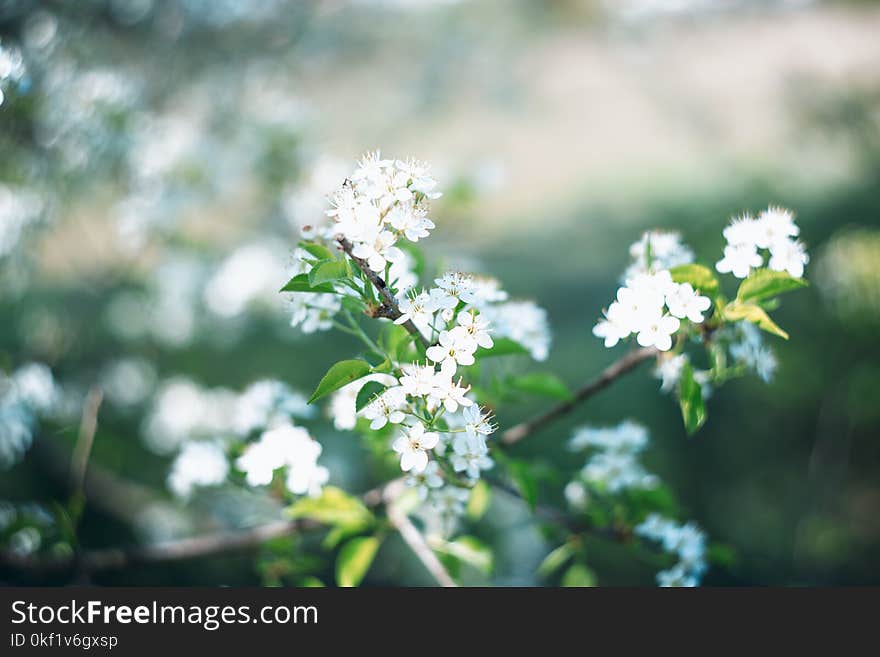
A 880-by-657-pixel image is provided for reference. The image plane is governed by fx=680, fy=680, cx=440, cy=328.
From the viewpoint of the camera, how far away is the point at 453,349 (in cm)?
76

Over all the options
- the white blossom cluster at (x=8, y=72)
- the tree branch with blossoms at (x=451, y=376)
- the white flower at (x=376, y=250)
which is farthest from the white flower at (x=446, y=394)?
the white blossom cluster at (x=8, y=72)

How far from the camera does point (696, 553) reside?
1079 millimetres

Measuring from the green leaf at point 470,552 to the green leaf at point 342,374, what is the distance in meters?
0.43

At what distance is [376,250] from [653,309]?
0.33 metres

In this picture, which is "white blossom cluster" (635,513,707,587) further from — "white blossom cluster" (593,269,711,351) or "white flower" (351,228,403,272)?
"white flower" (351,228,403,272)

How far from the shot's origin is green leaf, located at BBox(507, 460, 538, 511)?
917 millimetres

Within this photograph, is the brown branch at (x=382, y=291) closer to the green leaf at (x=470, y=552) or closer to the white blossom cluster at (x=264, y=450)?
the white blossom cluster at (x=264, y=450)

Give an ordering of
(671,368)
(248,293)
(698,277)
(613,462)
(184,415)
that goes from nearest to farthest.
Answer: (698,277), (671,368), (613,462), (248,293), (184,415)

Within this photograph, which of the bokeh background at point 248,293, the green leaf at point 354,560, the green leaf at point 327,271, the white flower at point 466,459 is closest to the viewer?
the green leaf at point 327,271

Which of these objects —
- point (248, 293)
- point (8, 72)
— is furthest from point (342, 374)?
point (248, 293)

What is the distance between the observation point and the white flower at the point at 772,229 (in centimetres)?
84

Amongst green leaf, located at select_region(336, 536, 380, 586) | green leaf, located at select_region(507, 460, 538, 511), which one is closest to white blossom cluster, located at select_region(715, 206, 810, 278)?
green leaf, located at select_region(507, 460, 538, 511)

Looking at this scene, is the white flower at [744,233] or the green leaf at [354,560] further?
the green leaf at [354,560]

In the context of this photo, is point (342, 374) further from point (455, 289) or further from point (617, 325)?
point (617, 325)
